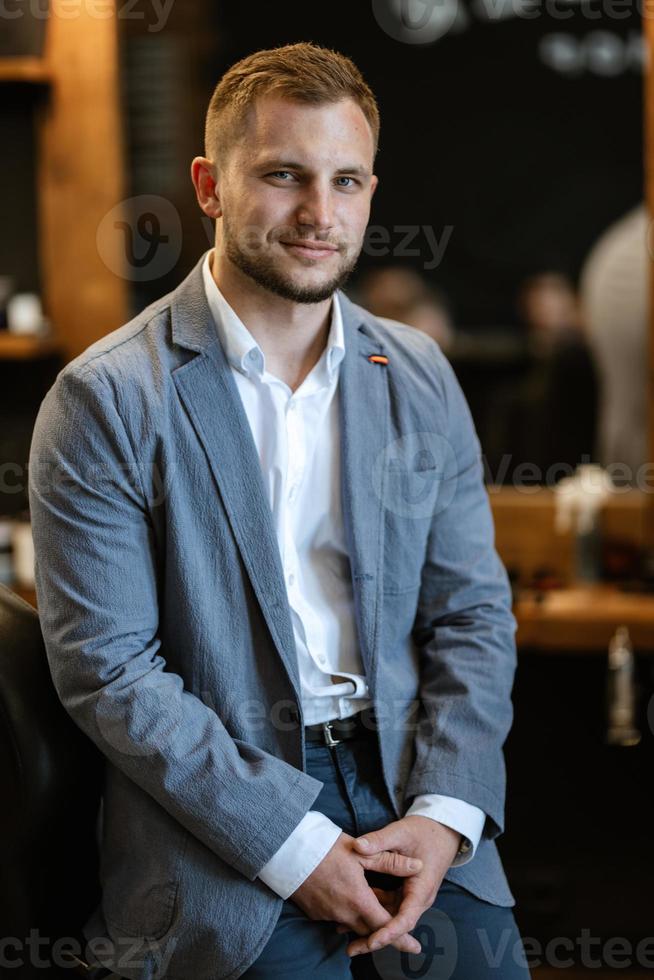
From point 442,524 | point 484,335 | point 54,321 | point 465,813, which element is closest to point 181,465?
point 442,524

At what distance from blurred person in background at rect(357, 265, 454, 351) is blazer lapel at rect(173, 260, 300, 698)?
97.5 inches

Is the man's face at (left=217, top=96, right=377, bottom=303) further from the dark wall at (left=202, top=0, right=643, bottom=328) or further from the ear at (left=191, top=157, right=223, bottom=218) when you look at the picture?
the dark wall at (left=202, top=0, right=643, bottom=328)

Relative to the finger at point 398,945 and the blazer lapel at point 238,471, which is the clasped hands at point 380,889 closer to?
the finger at point 398,945

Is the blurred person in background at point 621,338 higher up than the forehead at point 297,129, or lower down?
lower down

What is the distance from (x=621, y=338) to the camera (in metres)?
3.53

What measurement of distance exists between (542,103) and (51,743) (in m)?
3.93

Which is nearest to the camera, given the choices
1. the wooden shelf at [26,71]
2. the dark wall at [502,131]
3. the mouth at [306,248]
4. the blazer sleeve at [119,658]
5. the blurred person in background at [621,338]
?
the blazer sleeve at [119,658]

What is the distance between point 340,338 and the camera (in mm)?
1645

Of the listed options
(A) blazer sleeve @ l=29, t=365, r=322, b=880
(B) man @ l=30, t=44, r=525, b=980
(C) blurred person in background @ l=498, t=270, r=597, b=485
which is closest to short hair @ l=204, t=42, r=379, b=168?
(B) man @ l=30, t=44, r=525, b=980

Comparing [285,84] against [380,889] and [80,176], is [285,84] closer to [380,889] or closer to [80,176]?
[380,889]

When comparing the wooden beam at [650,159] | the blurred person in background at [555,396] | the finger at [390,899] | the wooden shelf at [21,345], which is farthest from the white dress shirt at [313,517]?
the blurred person in background at [555,396]

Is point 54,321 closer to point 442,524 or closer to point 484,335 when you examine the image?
point 442,524

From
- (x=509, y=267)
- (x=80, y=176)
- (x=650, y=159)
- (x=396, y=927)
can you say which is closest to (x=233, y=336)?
(x=396, y=927)

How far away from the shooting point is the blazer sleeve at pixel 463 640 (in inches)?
63.0
